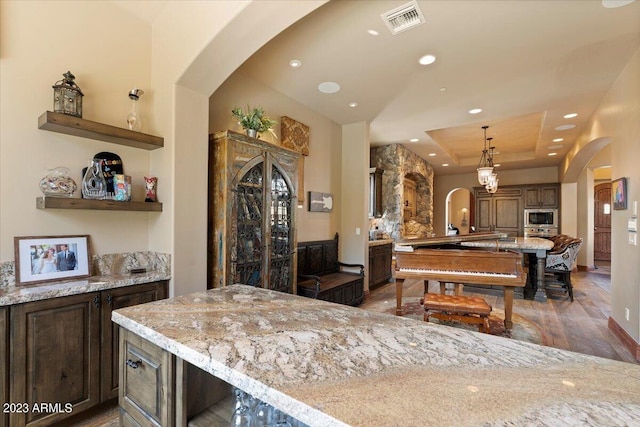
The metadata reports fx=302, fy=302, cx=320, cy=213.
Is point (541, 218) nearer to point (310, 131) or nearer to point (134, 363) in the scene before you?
point (310, 131)

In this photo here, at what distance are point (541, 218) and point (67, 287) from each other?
11.0 meters

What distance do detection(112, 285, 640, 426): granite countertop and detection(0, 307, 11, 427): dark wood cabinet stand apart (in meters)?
1.00

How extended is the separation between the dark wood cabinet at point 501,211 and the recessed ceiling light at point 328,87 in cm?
823

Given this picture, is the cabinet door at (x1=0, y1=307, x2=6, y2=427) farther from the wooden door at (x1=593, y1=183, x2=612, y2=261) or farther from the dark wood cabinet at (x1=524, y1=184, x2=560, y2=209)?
the wooden door at (x1=593, y1=183, x2=612, y2=261)

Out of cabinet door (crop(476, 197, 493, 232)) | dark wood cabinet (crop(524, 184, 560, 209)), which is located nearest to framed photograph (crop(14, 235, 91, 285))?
cabinet door (crop(476, 197, 493, 232))

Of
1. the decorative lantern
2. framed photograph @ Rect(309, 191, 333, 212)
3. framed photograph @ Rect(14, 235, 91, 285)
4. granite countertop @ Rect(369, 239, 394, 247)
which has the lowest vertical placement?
granite countertop @ Rect(369, 239, 394, 247)

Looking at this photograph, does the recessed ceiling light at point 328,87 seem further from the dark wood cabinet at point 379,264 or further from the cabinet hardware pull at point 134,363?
the cabinet hardware pull at point 134,363

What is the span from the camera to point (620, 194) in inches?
135

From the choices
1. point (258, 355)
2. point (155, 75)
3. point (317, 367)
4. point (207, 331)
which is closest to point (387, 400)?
point (317, 367)

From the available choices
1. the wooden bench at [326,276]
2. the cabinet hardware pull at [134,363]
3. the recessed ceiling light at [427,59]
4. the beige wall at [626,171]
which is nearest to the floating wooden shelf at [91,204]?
the cabinet hardware pull at [134,363]

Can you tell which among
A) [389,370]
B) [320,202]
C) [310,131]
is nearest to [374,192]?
[320,202]

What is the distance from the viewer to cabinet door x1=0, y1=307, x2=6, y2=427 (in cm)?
174

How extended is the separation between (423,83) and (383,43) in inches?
43.7

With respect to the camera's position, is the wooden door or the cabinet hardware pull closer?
the cabinet hardware pull
